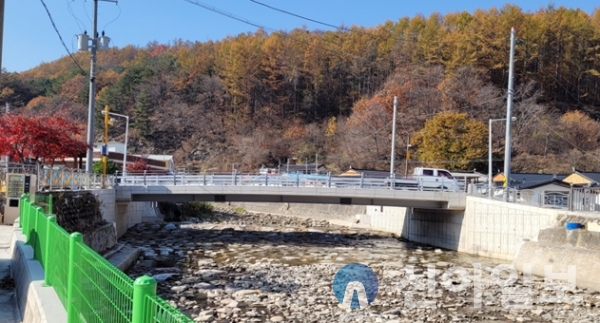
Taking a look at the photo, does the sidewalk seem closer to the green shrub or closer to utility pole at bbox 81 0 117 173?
utility pole at bbox 81 0 117 173

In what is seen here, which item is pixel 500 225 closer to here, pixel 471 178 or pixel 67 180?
pixel 471 178

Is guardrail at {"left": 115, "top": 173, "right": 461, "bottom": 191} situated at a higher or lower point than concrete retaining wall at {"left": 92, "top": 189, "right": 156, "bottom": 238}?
higher

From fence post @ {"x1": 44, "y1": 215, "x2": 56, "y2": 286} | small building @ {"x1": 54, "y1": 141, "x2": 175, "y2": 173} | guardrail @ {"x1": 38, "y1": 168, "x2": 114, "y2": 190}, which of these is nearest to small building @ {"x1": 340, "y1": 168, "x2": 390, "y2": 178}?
small building @ {"x1": 54, "y1": 141, "x2": 175, "y2": 173}

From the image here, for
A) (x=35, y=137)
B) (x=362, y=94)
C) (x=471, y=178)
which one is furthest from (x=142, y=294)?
(x=362, y=94)

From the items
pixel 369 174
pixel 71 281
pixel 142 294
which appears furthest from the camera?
pixel 369 174

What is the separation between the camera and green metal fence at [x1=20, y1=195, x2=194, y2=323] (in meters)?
3.43

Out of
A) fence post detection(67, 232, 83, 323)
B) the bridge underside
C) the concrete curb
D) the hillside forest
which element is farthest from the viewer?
the hillside forest

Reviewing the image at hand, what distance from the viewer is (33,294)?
6809mm

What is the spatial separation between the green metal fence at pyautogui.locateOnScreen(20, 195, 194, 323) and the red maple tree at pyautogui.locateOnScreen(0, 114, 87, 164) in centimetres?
1633

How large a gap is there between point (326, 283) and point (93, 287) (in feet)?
40.0

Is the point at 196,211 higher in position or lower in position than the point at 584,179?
lower

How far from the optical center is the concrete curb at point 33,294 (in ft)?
19.8

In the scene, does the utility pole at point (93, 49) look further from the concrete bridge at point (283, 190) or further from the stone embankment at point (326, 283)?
the stone embankment at point (326, 283)

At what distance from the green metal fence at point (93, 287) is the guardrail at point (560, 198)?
18709 millimetres
